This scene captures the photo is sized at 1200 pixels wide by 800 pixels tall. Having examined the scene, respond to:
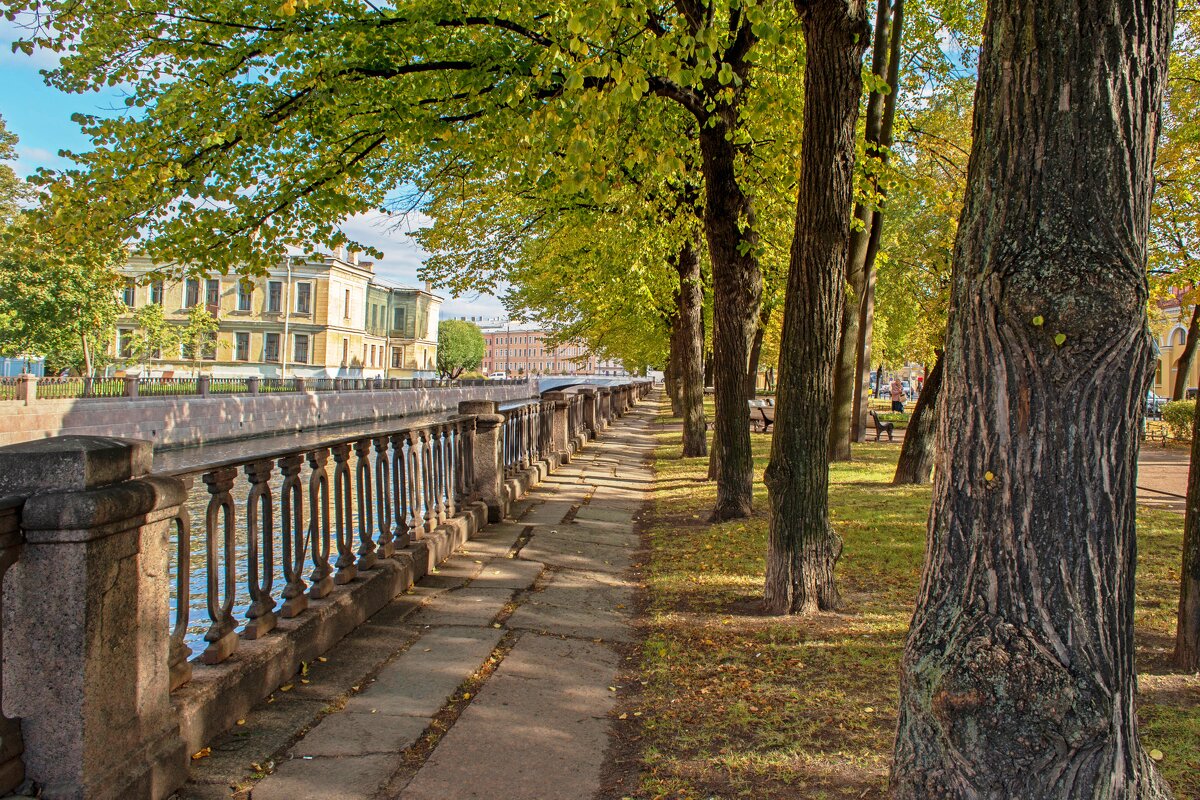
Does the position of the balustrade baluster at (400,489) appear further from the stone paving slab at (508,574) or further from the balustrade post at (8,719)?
the balustrade post at (8,719)

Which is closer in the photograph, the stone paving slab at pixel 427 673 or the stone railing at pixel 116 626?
the stone railing at pixel 116 626

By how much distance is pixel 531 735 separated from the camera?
4.03 meters

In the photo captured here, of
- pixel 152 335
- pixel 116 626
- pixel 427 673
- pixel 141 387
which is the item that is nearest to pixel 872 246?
pixel 427 673

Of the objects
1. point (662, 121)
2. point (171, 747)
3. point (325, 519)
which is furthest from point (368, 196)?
point (171, 747)

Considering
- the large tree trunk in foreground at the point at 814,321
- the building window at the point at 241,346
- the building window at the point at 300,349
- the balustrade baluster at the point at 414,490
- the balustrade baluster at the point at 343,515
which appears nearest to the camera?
the balustrade baluster at the point at 343,515

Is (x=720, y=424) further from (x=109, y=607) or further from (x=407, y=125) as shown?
(x=109, y=607)

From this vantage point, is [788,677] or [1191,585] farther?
[788,677]

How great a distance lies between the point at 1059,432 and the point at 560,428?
14.3 metres

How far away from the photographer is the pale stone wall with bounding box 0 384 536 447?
72.4 ft

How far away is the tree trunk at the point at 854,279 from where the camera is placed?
543 inches

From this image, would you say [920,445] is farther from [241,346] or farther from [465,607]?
[241,346]

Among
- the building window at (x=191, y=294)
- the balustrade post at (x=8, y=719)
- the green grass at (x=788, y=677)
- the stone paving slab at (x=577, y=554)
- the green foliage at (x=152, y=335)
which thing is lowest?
the stone paving slab at (x=577, y=554)

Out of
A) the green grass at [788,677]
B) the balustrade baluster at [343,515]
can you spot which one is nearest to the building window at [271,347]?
the green grass at [788,677]

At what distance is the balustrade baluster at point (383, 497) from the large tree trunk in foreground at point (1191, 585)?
488 cm
